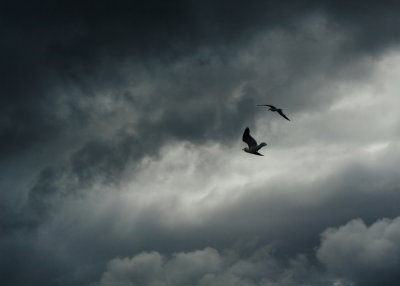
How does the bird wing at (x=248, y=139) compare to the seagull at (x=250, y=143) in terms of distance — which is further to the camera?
the seagull at (x=250, y=143)

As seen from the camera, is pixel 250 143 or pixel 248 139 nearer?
pixel 248 139

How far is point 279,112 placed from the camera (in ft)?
473

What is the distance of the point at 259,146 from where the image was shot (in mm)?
124625

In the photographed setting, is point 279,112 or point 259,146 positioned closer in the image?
point 259,146

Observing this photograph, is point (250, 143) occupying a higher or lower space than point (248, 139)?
lower

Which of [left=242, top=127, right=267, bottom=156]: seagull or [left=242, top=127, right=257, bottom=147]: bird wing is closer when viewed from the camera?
[left=242, top=127, right=257, bottom=147]: bird wing

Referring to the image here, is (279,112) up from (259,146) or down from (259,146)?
up

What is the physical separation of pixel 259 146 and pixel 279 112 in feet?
75.8
